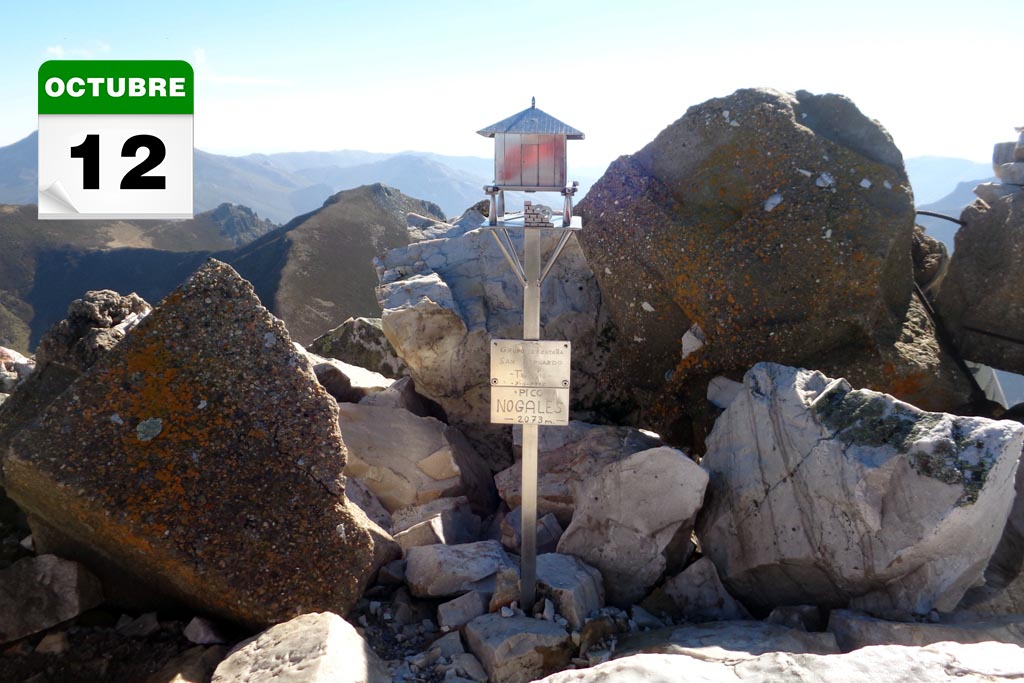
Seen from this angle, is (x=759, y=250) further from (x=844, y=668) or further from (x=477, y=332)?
(x=844, y=668)

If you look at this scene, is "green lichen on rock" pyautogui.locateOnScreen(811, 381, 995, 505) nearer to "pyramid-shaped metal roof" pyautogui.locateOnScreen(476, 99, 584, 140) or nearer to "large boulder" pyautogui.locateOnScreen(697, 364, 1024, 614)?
"large boulder" pyautogui.locateOnScreen(697, 364, 1024, 614)

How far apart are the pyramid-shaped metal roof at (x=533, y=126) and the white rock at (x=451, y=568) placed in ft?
11.6

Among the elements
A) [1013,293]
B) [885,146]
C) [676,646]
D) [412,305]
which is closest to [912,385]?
[1013,293]

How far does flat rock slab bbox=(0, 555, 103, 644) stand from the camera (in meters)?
5.91

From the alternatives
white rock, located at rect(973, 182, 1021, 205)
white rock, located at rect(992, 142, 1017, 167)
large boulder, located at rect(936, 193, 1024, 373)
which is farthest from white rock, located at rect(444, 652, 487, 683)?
white rock, located at rect(992, 142, 1017, 167)

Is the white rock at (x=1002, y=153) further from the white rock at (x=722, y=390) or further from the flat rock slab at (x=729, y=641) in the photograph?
the flat rock slab at (x=729, y=641)

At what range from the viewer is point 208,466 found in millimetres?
6055

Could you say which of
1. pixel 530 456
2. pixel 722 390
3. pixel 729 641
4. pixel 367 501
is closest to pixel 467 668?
pixel 530 456

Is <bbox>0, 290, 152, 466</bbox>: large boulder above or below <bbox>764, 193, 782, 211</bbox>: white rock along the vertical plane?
below

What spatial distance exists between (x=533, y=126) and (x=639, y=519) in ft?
11.1

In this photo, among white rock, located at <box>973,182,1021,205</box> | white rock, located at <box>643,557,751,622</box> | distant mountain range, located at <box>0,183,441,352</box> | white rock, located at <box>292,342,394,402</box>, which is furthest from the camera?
distant mountain range, located at <box>0,183,441,352</box>

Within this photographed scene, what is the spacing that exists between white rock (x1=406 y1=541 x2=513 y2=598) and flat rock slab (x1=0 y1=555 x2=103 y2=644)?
8.07 ft

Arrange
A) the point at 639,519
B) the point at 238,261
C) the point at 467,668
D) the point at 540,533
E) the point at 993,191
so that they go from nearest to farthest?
the point at 467,668, the point at 639,519, the point at 540,533, the point at 993,191, the point at 238,261

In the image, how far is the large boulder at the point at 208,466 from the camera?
18.9ft
